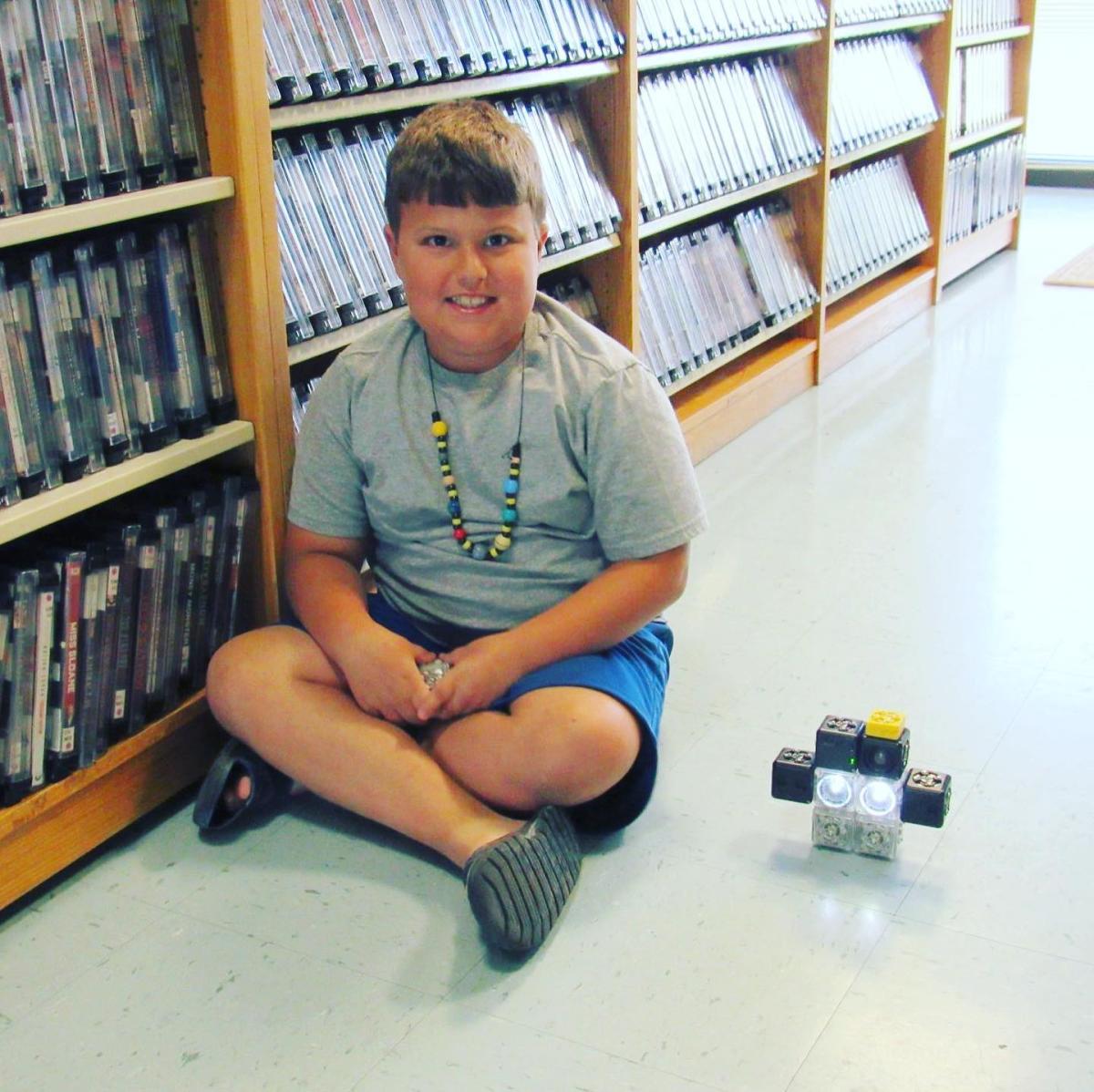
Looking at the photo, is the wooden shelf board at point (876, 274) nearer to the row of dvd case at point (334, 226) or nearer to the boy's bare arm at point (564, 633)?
the row of dvd case at point (334, 226)

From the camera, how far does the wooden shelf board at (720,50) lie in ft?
8.89

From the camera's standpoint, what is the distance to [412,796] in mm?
1553

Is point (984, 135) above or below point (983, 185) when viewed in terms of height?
above

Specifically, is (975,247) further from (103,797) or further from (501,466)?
(103,797)

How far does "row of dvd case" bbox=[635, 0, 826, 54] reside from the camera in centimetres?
266

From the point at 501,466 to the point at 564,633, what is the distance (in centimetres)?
21

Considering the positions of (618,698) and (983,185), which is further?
(983,185)

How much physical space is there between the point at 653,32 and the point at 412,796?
1690 mm

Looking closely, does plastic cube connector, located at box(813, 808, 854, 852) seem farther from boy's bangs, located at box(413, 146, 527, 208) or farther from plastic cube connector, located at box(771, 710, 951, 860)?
boy's bangs, located at box(413, 146, 527, 208)

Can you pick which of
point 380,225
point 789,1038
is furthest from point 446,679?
point 380,225

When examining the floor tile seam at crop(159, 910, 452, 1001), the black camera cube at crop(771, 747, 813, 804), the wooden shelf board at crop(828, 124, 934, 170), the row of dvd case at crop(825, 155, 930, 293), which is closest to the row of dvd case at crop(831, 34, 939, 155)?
the wooden shelf board at crop(828, 124, 934, 170)

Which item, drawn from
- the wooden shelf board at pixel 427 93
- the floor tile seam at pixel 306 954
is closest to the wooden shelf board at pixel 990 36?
the wooden shelf board at pixel 427 93

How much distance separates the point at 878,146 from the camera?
12.7ft

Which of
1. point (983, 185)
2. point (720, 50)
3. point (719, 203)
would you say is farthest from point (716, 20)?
point (983, 185)
